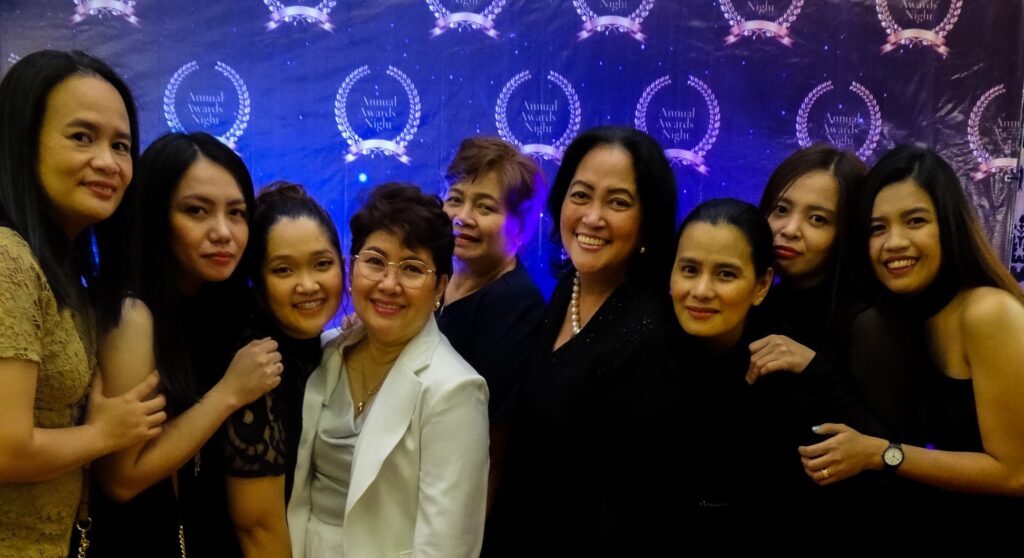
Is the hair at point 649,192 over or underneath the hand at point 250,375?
over

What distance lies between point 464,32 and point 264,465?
9.76ft

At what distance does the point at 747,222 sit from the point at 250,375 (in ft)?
4.83

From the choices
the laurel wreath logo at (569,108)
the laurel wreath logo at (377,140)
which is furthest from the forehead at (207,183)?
the laurel wreath logo at (569,108)

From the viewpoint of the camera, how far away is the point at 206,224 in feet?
7.11

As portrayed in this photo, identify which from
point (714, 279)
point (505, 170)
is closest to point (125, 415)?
point (714, 279)

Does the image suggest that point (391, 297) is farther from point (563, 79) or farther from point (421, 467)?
point (563, 79)

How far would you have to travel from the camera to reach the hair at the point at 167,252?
6.74 ft

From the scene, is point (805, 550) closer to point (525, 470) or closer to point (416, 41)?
point (525, 470)

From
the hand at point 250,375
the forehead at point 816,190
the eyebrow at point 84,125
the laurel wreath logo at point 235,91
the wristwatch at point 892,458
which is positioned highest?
the laurel wreath logo at point 235,91

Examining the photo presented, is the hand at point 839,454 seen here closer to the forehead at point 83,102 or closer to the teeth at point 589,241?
the teeth at point 589,241

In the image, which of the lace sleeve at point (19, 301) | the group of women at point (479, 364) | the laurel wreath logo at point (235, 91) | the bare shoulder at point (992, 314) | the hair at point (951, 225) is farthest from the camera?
the laurel wreath logo at point (235, 91)

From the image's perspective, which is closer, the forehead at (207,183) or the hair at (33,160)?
the hair at (33,160)

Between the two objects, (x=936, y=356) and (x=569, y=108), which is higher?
(x=569, y=108)

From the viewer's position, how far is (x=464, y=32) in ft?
14.2
